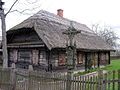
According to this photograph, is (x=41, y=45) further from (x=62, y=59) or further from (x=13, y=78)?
(x=13, y=78)

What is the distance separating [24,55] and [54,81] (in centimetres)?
1306

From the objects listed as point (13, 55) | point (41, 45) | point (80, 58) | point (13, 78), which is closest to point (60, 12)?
point (80, 58)

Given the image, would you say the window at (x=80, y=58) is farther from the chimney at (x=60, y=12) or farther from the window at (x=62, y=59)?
the chimney at (x=60, y=12)

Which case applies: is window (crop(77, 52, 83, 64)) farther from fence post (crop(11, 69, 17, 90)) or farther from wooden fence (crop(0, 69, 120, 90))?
fence post (crop(11, 69, 17, 90))

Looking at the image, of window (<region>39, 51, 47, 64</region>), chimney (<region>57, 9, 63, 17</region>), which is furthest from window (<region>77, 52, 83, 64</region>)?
chimney (<region>57, 9, 63, 17</region>)

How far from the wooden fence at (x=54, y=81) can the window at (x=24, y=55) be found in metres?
8.54

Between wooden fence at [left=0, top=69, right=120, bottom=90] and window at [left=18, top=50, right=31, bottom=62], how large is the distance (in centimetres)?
854

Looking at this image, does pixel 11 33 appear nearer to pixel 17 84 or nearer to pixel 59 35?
pixel 59 35

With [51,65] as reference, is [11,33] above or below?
above

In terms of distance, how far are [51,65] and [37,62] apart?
5.43ft

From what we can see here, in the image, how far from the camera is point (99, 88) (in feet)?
24.9

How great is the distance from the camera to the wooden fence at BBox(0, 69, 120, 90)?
7.68m

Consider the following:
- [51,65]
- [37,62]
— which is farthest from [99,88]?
[37,62]

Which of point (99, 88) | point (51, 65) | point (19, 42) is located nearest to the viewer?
point (99, 88)
